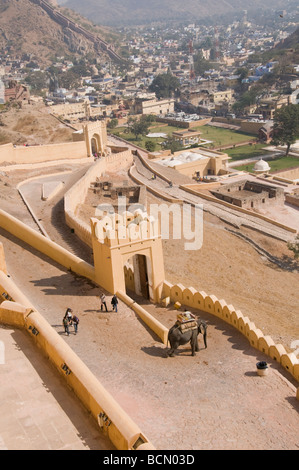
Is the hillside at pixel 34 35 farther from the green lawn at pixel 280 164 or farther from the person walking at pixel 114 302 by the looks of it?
the person walking at pixel 114 302

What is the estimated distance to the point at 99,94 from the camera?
106 meters

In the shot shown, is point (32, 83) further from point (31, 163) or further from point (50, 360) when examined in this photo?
point (50, 360)

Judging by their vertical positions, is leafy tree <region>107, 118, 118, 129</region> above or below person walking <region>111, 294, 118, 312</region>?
below

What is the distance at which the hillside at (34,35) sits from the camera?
16838cm

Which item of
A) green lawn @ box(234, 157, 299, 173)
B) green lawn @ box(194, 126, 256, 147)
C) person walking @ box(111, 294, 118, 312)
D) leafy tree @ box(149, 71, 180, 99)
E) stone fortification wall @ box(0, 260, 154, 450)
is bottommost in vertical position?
green lawn @ box(194, 126, 256, 147)

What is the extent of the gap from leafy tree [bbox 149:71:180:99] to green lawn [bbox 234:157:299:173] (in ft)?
168

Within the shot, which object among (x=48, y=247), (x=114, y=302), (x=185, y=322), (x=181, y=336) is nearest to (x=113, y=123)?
(x=48, y=247)

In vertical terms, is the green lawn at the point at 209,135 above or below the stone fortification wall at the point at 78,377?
below

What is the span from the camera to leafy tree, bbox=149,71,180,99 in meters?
105

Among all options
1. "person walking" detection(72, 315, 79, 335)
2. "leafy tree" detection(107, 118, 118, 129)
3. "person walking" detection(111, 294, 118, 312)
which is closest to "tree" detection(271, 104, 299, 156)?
"leafy tree" detection(107, 118, 118, 129)

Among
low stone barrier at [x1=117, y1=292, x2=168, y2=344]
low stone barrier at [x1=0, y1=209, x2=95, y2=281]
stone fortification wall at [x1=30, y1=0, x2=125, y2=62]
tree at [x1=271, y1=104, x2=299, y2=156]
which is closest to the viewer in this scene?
low stone barrier at [x1=117, y1=292, x2=168, y2=344]

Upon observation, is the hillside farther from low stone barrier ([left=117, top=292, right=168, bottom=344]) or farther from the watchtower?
low stone barrier ([left=117, top=292, right=168, bottom=344])

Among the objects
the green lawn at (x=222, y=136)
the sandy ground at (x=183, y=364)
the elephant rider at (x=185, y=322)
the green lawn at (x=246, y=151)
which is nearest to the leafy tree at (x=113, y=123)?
the green lawn at (x=222, y=136)

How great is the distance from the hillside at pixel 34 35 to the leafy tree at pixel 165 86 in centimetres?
7017
